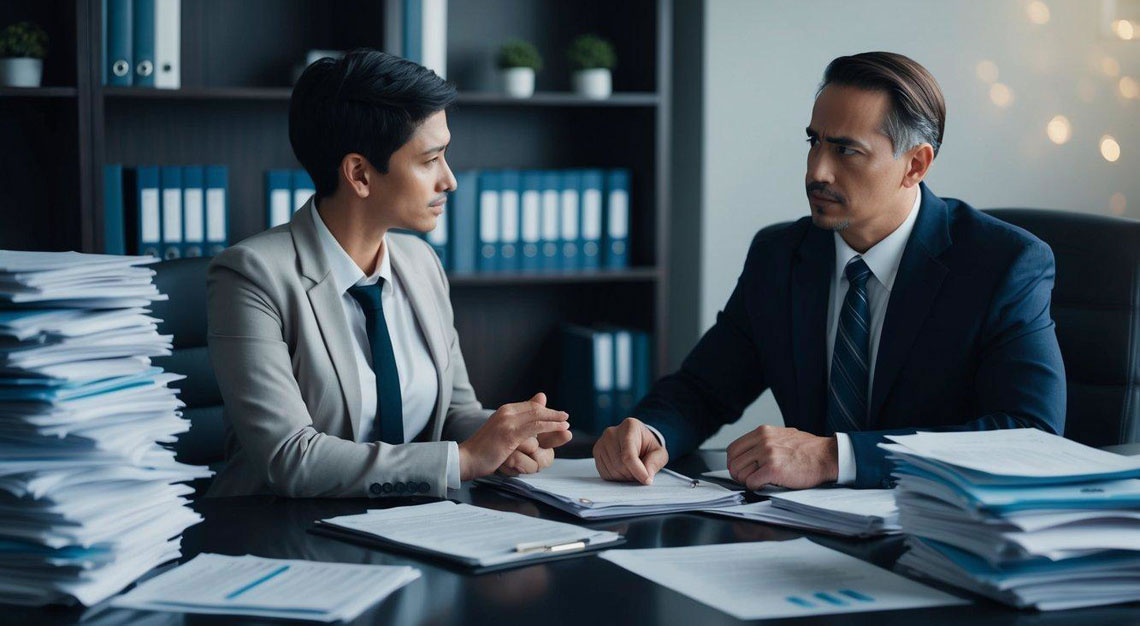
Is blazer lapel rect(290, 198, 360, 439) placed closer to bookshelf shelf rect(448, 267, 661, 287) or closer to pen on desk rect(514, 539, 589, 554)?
Answer: pen on desk rect(514, 539, 589, 554)

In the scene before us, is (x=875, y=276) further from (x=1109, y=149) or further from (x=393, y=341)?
(x=1109, y=149)

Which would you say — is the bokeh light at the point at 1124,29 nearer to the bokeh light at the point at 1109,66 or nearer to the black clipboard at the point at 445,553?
the bokeh light at the point at 1109,66

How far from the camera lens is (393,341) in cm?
193

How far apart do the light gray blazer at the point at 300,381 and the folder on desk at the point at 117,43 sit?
1260 millimetres

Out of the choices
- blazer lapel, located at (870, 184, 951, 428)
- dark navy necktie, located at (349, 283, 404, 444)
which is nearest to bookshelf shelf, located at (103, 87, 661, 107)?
dark navy necktie, located at (349, 283, 404, 444)

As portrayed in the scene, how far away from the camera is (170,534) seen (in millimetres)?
1183

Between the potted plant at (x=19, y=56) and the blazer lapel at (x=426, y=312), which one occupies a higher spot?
the potted plant at (x=19, y=56)

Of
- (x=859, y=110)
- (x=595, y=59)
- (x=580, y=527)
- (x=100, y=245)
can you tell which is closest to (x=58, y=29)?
(x=100, y=245)

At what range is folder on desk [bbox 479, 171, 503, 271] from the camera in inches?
129

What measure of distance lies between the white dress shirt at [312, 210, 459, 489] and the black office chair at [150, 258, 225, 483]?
270mm

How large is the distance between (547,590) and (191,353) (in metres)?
1.11

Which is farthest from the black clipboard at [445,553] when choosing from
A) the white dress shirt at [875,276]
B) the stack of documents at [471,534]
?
the white dress shirt at [875,276]

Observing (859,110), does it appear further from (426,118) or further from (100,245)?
(100,245)

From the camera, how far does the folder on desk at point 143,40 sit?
2.94 meters
